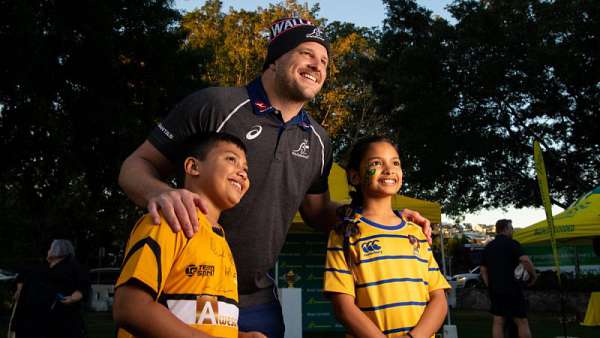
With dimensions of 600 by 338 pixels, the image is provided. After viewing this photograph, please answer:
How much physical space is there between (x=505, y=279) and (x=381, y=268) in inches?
297

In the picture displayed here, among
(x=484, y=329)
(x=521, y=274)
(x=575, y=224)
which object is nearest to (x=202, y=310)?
(x=521, y=274)

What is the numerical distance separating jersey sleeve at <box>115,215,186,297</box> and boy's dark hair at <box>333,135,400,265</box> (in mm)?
1173

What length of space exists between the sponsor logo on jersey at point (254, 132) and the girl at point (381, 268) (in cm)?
67

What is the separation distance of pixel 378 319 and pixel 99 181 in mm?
13939

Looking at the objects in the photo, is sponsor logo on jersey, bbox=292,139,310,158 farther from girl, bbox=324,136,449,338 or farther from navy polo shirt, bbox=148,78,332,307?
girl, bbox=324,136,449,338

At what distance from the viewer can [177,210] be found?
6.77ft

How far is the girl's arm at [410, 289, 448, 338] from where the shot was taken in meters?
2.89

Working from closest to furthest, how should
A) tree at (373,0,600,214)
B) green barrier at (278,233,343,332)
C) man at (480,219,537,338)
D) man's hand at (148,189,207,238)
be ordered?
man's hand at (148,189,207,238)
man at (480,219,537,338)
green barrier at (278,233,343,332)
tree at (373,0,600,214)

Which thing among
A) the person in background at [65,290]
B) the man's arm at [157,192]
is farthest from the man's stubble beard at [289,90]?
the person in background at [65,290]

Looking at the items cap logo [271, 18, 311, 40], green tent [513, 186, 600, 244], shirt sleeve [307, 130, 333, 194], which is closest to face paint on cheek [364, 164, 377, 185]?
shirt sleeve [307, 130, 333, 194]

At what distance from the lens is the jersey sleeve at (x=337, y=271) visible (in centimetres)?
297

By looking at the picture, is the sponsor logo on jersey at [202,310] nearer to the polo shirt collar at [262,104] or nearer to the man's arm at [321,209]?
the polo shirt collar at [262,104]

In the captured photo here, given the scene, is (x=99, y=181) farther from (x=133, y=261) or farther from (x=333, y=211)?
(x=133, y=261)

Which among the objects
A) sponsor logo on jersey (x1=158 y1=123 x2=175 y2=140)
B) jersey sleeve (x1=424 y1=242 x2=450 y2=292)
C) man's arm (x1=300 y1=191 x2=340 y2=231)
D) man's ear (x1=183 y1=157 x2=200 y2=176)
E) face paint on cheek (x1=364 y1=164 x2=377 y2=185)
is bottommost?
jersey sleeve (x1=424 y1=242 x2=450 y2=292)
